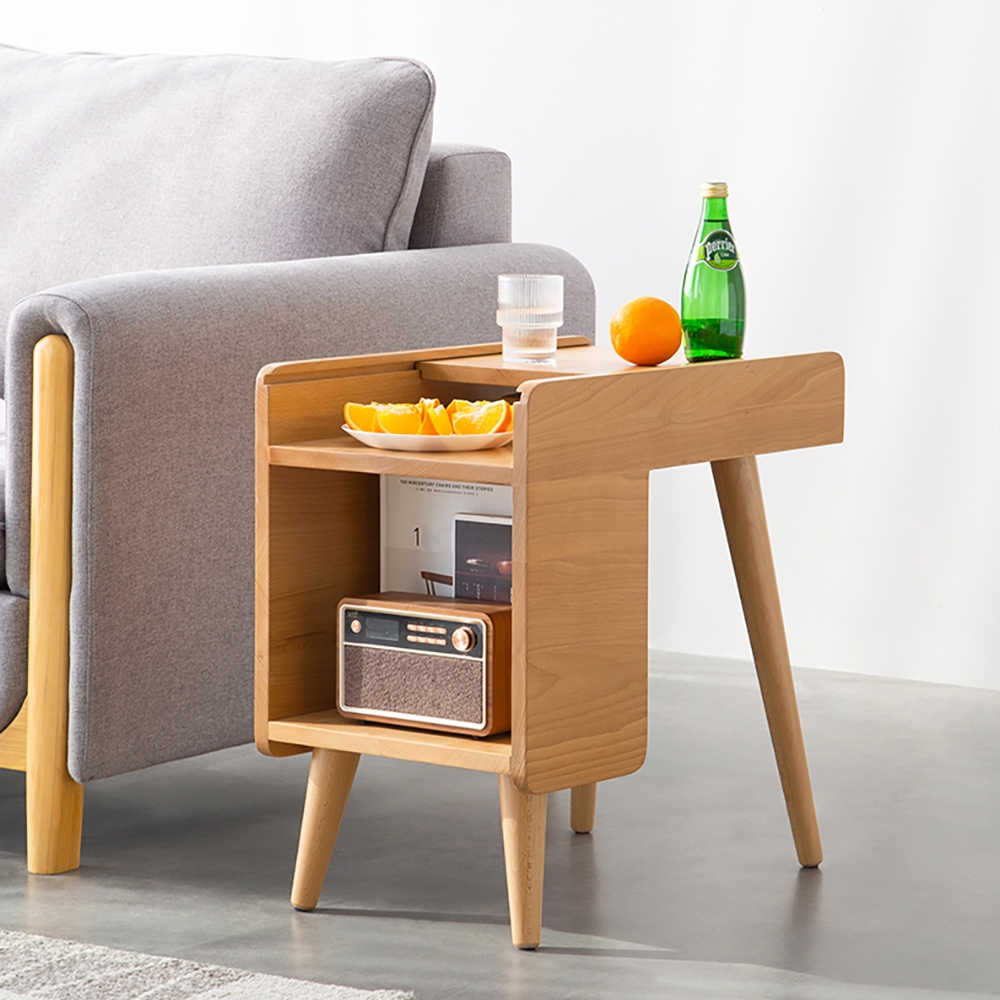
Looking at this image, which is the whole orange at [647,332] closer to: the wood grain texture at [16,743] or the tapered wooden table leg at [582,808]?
the tapered wooden table leg at [582,808]

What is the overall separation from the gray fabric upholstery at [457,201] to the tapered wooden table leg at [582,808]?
707mm

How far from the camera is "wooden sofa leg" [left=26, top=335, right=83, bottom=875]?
1.73 metres

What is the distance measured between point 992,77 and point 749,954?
5.08 ft

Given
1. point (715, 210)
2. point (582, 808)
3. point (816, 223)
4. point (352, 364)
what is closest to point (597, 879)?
point (582, 808)

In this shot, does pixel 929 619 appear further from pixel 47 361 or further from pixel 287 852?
pixel 47 361

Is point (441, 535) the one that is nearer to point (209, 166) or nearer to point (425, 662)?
point (425, 662)

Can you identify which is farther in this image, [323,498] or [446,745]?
[323,498]

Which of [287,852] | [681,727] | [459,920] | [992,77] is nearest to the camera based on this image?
[459,920]

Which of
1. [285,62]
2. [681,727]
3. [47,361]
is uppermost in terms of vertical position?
[285,62]

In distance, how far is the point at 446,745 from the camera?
62.8 inches

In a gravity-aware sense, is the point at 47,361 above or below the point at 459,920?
above

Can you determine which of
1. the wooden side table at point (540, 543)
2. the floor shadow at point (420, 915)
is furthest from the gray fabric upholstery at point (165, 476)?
the floor shadow at point (420, 915)

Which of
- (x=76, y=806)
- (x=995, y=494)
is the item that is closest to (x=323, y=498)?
(x=76, y=806)

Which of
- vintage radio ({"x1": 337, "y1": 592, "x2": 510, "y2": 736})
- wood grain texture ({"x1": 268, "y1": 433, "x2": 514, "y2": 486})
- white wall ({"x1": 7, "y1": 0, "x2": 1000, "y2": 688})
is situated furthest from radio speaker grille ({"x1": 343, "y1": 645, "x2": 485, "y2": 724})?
white wall ({"x1": 7, "y1": 0, "x2": 1000, "y2": 688})
